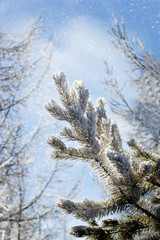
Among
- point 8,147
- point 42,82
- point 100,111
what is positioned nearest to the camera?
point 100,111

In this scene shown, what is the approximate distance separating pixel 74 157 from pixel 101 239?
0.36 m

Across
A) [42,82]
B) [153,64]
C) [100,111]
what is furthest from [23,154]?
[100,111]

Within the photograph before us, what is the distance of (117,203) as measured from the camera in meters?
0.80

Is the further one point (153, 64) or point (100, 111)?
point (153, 64)

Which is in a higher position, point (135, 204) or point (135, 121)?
point (135, 121)

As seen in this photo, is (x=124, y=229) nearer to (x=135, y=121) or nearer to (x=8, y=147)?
(x=8, y=147)

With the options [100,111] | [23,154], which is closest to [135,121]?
[23,154]

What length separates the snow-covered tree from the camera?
688mm

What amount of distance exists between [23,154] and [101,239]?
4507mm

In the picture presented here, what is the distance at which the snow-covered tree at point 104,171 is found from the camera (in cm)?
69

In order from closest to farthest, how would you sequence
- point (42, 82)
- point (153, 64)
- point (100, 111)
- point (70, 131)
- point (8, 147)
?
point (70, 131) < point (100, 111) < point (153, 64) < point (8, 147) < point (42, 82)

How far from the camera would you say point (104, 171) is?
0.74m

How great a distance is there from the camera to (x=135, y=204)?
2.52 feet

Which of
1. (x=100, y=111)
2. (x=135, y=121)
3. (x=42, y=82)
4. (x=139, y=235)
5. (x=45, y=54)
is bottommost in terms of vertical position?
(x=139, y=235)
